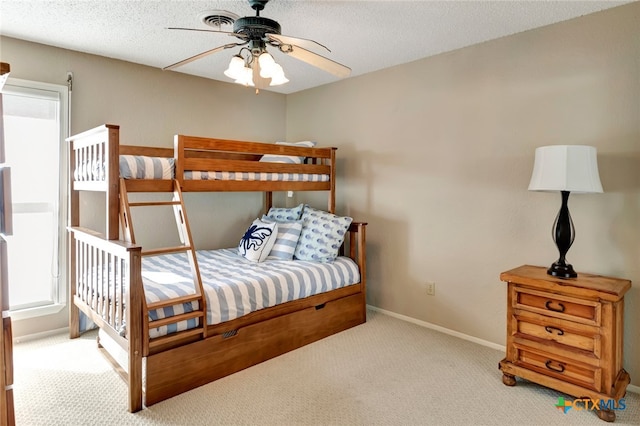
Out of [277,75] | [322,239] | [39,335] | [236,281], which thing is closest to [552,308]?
[322,239]

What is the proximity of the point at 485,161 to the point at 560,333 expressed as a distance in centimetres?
133

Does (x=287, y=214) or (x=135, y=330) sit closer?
(x=135, y=330)

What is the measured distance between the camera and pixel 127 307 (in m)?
2.11

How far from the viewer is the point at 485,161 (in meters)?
3.03

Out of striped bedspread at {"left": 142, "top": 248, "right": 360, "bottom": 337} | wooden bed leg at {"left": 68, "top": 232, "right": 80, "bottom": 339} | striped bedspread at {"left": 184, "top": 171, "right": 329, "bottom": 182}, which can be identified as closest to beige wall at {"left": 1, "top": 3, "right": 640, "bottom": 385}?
wooden bed leg at {"left": 68, "top": 232, "right": 80, "bottom": 339}

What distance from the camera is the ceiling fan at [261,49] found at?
2.04 metres

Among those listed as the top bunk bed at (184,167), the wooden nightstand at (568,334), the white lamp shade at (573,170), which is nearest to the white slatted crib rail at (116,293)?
the top bunk bed at (184,167)

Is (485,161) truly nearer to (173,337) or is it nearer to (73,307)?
(173,337)

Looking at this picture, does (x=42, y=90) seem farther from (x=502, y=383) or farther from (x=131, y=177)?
(x=502, y=383)

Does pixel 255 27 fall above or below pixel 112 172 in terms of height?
above

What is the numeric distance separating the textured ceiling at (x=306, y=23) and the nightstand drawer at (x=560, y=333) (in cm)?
188

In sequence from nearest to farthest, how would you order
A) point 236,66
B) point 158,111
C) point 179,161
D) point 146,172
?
point 236,66, point 146,172, point 179,161, point 158,111

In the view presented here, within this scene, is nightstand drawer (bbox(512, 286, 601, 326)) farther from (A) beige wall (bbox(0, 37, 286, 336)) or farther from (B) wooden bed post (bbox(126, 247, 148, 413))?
(A) beige wall (bbox(0, 37, 286, 336))

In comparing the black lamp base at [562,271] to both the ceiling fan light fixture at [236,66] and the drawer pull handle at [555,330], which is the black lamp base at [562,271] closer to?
the drawer pull handle at [555,330]
